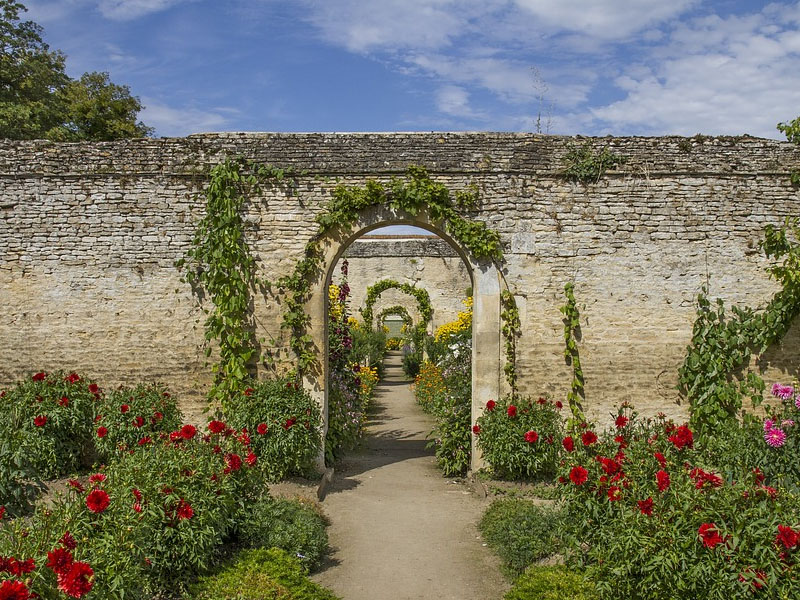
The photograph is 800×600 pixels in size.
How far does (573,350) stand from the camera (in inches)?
322

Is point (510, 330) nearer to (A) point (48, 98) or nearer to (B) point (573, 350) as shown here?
(B) point (573, 350)

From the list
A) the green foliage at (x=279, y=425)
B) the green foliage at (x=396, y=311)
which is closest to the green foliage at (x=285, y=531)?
the green foliage at (x=279, y=425)

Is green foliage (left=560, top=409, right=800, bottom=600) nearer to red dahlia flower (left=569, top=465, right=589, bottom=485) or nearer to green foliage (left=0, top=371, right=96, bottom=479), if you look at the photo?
red dahlia flower (left=569, top=465, right=589, bottom=485)

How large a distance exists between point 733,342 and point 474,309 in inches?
121

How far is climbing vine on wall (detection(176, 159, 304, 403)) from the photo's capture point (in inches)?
315

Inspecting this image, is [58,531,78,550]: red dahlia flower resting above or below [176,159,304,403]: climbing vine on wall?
below

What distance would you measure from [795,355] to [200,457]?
22.9 ft

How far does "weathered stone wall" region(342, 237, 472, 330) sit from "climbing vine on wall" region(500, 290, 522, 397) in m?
13.2

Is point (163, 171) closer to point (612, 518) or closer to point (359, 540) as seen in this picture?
point (359, 540)

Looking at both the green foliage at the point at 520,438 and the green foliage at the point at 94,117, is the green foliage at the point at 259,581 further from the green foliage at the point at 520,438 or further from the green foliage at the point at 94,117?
the green foliage at the point at 94,117

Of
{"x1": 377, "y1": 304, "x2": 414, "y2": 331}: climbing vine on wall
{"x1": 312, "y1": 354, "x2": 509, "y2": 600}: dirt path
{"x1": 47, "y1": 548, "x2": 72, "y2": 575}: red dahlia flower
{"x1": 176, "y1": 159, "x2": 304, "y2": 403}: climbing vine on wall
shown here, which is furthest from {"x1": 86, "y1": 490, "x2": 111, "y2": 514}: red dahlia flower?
{"x1": 377, "y1": 304, "x2": 414, "y2": 331}: climbing vine on wall

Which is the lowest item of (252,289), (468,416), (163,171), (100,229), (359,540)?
(359,540)

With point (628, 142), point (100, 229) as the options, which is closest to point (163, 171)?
point (100, 229)

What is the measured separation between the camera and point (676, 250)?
8.25 m
